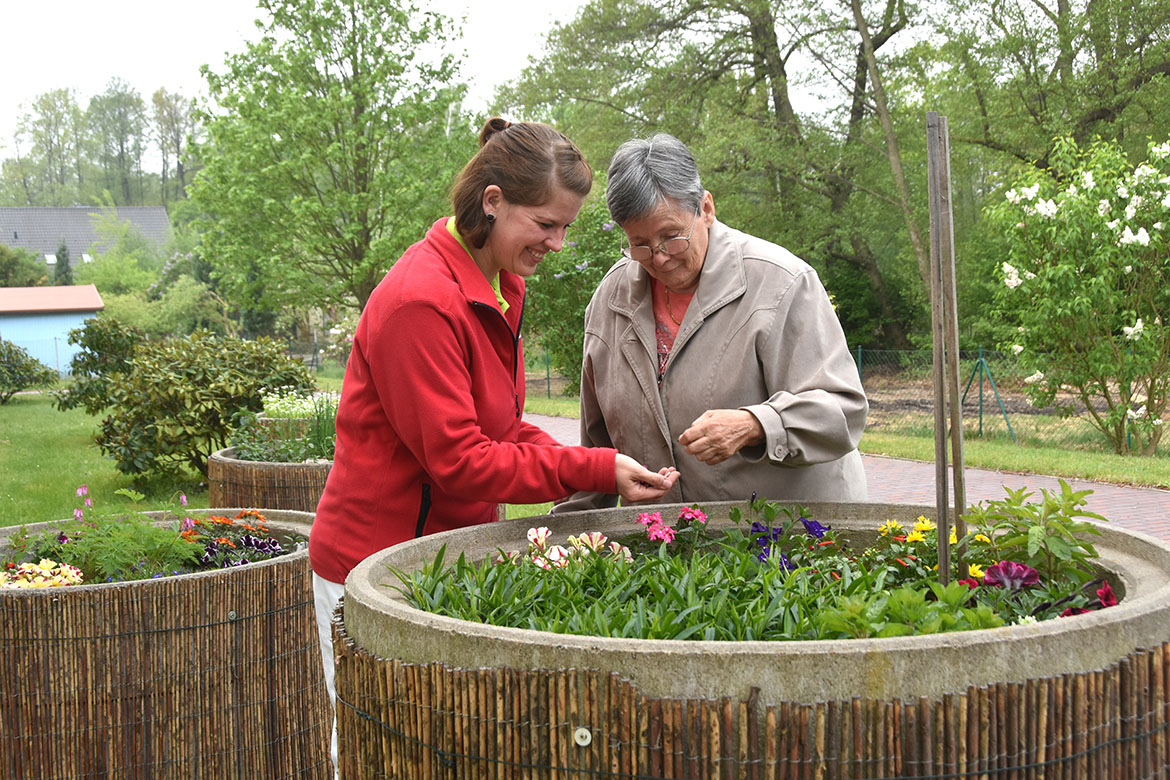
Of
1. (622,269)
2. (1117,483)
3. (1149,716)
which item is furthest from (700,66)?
(1149,716)

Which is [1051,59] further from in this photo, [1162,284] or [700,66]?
[1162,284]

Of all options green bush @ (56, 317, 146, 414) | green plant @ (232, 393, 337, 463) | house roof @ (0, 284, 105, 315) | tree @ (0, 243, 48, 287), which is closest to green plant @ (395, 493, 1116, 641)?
green plant @ (232, 393, 337, 463)

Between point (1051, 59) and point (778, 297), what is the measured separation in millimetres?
21507

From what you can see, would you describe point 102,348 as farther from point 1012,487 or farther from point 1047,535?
point 1047,535

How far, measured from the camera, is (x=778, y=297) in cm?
275

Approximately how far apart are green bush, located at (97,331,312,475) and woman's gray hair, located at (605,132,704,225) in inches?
293

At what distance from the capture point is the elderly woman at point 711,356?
253cm

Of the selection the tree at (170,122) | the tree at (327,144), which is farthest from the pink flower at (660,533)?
the tree at (170,122)

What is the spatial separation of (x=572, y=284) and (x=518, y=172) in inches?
741

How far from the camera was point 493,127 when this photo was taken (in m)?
2.70

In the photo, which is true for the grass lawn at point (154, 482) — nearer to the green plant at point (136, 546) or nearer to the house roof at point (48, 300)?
the green plant at point (136, 546)

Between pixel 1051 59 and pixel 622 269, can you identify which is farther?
pixel 1051 59

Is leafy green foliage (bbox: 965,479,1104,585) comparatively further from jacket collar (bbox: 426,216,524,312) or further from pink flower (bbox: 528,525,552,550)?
jacket collar (bbox: 426,216,524,312)

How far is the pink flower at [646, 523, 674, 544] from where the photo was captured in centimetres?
257
